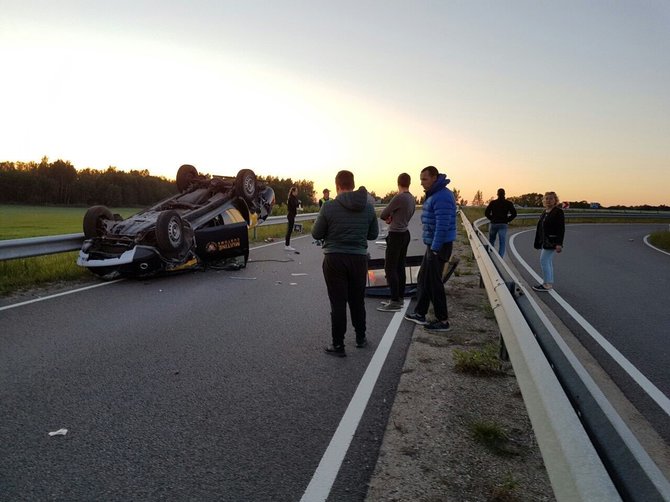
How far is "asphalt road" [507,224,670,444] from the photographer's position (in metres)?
5.06

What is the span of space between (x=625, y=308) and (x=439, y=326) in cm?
391

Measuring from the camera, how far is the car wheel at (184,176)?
13.4 m

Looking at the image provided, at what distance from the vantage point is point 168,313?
7.12 m

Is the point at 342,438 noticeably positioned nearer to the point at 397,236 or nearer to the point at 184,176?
the point at 397,236

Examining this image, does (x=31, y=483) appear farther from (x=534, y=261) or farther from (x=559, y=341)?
(x=534, y=261)

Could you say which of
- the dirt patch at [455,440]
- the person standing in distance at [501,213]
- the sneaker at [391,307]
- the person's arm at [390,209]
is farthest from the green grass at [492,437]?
the person standing in distance at [501,213]

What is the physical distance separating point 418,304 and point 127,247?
5.77 metres

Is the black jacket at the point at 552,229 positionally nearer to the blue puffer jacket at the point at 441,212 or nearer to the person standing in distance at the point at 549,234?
the person standing in distance at the point at 549,234

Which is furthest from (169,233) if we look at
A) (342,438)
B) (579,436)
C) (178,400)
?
(579,436)

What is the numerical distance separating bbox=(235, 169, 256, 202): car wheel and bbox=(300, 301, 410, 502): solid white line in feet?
26.3

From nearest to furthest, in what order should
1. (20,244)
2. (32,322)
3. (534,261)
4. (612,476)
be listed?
(612,476)
(32,322)
(20,244)
(534,261)

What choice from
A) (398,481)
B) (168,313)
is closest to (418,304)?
(168,313)

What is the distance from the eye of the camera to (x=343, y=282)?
18.5 ft

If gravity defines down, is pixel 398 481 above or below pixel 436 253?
below
